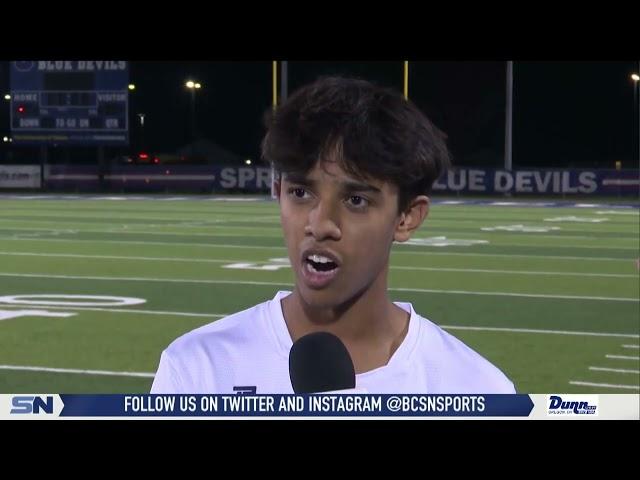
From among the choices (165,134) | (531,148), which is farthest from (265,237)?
(165,134)

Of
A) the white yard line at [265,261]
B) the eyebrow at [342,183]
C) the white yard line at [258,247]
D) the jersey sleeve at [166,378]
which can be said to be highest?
the eyebrow at [342,183]

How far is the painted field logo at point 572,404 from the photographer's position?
227cm

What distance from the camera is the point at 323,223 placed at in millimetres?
1987

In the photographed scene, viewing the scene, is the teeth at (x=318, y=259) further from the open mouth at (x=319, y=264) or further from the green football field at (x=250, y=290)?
the green football field at (x=250, y=290)

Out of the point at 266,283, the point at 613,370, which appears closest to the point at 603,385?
the point at 613,370

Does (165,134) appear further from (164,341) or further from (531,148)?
(164,341)

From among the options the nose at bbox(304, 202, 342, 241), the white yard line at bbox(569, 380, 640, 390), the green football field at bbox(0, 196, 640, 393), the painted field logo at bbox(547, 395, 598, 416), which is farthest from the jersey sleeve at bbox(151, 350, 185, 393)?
the white yard line at bbox(569, 380, 640, 390)

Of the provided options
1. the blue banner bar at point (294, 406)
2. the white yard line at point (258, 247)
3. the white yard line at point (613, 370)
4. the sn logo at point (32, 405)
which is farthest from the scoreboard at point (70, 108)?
the blue banner bar at point (294, 406)

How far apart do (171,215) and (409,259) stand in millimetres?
6581

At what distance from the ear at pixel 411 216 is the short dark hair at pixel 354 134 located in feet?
0.18

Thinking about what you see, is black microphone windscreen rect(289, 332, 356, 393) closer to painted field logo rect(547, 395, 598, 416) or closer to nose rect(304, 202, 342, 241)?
nose rect(304, 202, 342, 241)

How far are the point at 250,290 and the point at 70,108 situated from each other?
13.9m

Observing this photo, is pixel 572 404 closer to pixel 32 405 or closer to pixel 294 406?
pixel 294 406

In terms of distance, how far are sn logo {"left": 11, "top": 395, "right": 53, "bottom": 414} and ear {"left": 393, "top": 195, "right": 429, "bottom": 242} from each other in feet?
2.59
